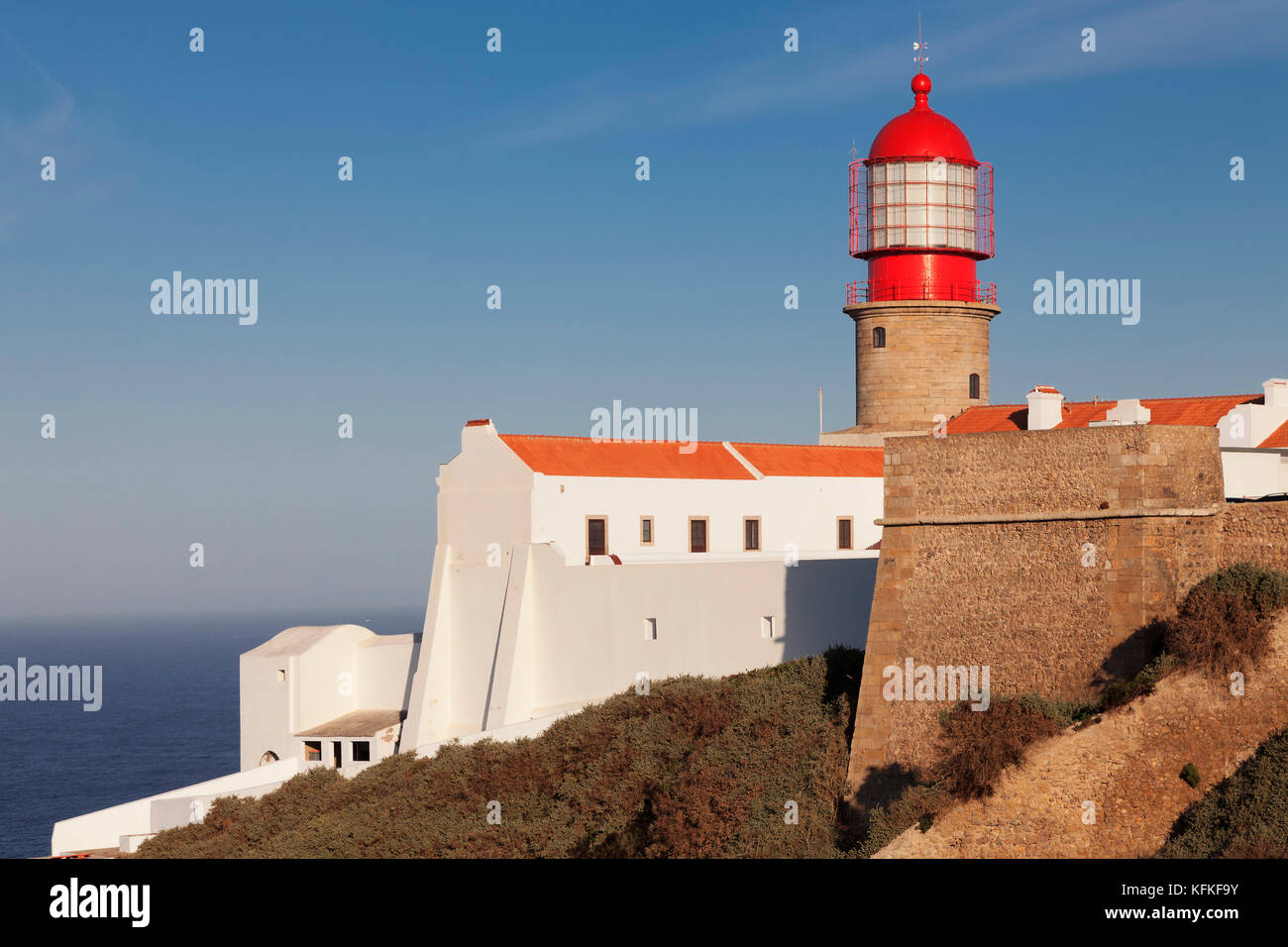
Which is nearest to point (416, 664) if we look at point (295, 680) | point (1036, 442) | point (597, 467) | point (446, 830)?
point (295, 680)

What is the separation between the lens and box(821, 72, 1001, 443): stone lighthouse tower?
3497 cm

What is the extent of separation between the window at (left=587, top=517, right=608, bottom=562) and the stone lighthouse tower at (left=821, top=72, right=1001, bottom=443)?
8.60 m

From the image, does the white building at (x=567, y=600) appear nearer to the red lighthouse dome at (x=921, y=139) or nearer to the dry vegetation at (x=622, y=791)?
the dry vegetation at (x=622, y=791)

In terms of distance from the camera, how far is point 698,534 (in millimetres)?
32719

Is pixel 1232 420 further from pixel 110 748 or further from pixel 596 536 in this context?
pixel 110 748

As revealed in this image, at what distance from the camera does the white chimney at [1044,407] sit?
30131 millimetres

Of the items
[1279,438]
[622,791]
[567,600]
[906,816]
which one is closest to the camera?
[906,816]

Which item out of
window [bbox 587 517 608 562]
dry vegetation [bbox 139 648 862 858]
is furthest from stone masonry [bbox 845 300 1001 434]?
dry vegetation [bbox 139 648 862 858]

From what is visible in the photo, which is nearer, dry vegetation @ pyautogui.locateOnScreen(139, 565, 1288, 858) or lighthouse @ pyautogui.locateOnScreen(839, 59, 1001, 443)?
dry vegetation @ pyautogui.locateOnScreen(139, 565, 1288, 858)

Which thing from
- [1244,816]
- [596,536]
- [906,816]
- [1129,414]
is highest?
[1129,414]

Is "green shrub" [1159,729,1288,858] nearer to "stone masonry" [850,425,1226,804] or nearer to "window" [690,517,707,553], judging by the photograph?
"stone masonry" [850,425,1226,804]

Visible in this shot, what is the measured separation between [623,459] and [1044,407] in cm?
932

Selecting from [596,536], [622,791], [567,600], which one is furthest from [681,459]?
[622,791]
